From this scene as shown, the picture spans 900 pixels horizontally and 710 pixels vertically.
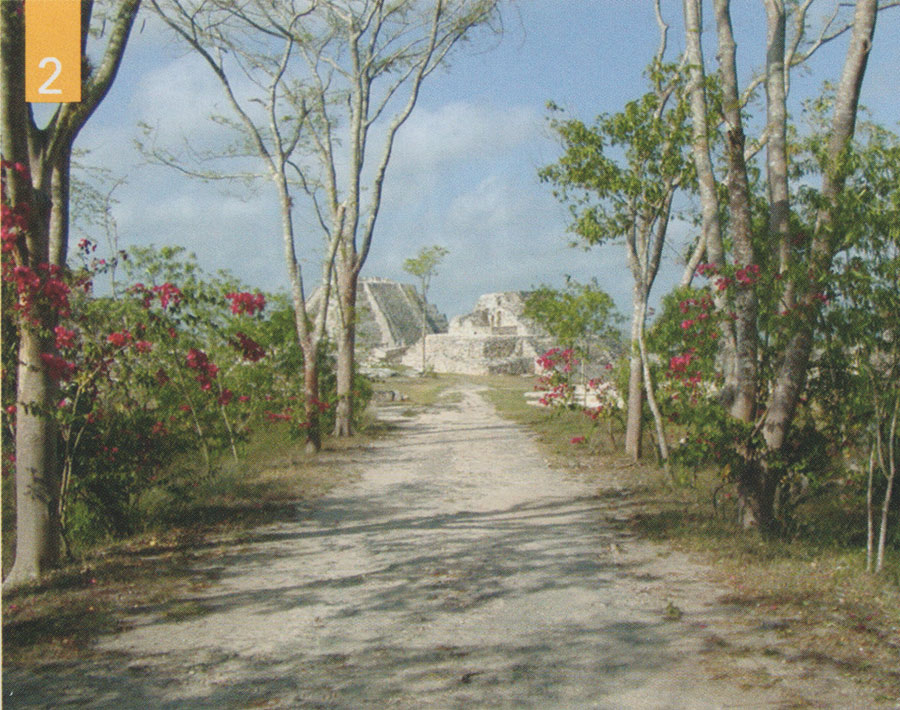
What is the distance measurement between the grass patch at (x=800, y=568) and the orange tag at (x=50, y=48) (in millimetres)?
5868

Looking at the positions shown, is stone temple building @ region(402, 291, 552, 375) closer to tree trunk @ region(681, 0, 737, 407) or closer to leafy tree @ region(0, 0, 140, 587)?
tree trunk @ region(681, 0, 737, 407)

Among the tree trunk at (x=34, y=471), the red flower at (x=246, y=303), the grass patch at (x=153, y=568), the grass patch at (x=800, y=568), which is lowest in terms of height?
the grass patch at (x=800, y=568)

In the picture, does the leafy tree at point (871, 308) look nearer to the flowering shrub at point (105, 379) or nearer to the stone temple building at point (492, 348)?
the flowering shrub at point (105, 379)

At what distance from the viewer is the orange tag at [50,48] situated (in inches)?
229

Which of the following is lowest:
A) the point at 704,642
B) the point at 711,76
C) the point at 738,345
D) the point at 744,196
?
the point at 704,642

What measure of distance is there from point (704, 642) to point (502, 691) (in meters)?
1.44

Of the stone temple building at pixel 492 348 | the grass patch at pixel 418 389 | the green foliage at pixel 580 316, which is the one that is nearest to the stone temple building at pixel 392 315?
the stone temple building at pixel 492 348

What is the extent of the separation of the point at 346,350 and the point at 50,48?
11056 mm

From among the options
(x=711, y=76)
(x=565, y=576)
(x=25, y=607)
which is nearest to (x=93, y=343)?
(x=25, y=607)

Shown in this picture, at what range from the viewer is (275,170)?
14492mm

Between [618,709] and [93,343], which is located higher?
[93,343]

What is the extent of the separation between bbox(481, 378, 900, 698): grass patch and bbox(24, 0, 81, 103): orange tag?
5868 millimetres

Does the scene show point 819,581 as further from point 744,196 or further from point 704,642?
point 744,196

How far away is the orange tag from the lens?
19.1 ft
